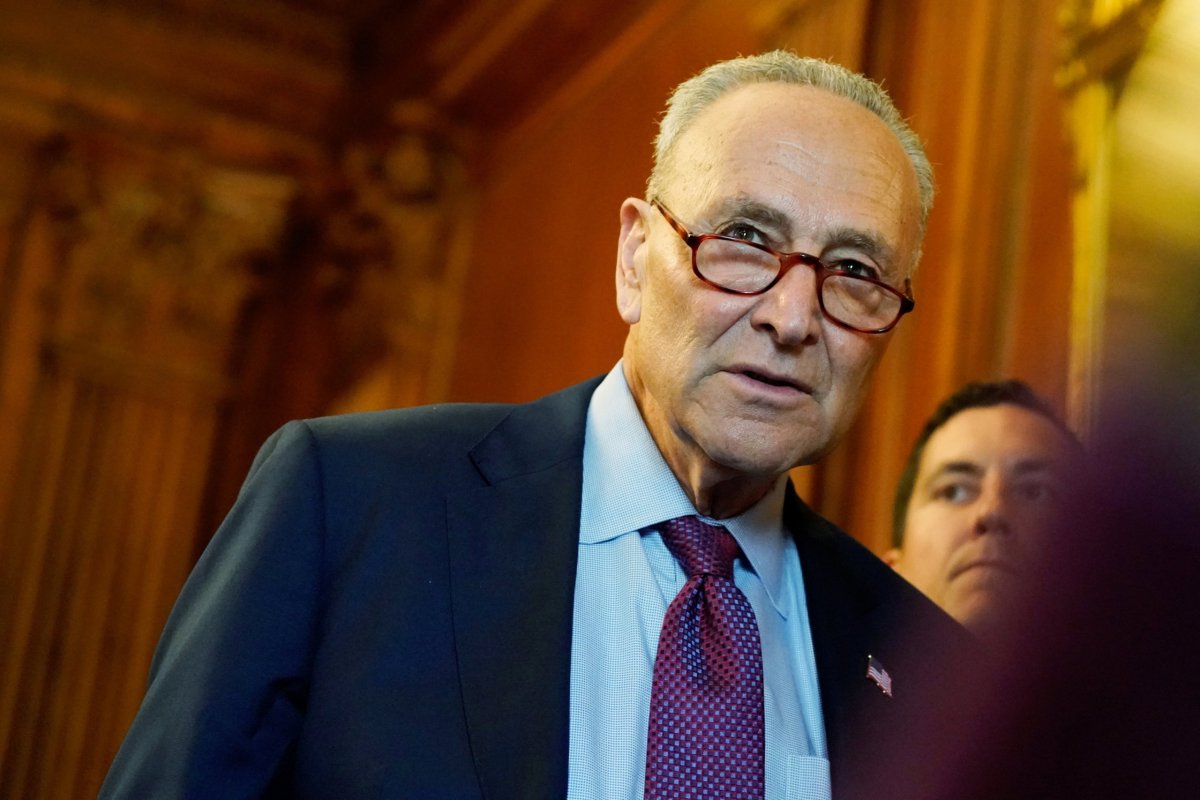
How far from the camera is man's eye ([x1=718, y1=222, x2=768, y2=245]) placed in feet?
5.93

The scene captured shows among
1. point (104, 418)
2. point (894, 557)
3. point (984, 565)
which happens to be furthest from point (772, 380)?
point (104, 418)

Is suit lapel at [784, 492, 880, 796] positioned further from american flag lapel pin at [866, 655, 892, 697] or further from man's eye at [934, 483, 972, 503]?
man's eye at [934, 483, 972, 503]

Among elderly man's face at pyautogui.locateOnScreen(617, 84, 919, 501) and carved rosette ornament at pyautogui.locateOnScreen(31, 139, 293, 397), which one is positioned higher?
carved rosette ornament at pyautogui.locateOnScreen(31, 139, 293, 397)

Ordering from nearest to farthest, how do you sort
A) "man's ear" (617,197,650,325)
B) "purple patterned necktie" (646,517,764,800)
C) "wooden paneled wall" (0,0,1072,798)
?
"purple patterned necktie" (646,517,764,800)
"man's ear" (617,197,650,325)
"wooden paneled wall" (0,0,1072,798)

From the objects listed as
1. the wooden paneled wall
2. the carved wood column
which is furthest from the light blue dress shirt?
the carved wood column

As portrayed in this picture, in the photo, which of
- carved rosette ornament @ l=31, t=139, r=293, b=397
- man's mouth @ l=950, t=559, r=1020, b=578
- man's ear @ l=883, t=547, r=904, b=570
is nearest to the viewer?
man's mouth @ l=950, t=559, r=1020, b=578

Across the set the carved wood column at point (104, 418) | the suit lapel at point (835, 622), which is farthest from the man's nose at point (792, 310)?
the carved wood column at point (104, 418)

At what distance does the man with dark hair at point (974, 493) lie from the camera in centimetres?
228

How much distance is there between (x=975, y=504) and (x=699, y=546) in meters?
0.73

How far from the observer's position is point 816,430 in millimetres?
1783

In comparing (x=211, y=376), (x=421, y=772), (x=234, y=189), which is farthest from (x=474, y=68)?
(x=421, y=772)

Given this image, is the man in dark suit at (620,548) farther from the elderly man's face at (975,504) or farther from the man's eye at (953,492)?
the man's eye at (953,492)

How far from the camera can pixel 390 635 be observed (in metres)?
1.59

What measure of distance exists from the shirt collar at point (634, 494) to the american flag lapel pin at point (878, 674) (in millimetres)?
128
